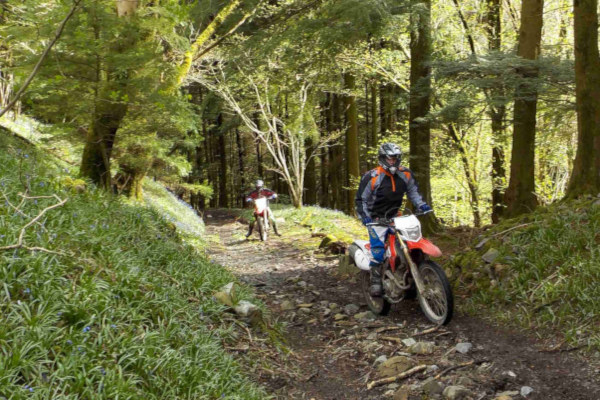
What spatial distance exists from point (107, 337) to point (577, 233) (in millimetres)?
5692

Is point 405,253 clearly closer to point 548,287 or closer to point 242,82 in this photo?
point 548,287

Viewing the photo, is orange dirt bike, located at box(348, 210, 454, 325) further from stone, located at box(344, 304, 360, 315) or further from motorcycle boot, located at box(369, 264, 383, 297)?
stone, located at box(344, 304, 360, 315)

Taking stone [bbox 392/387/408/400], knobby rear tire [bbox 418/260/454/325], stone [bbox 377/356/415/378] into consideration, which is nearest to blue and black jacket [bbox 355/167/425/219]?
knobby rear tire [bbox 418/260/454/325]

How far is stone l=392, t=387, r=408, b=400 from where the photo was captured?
3.93 metres

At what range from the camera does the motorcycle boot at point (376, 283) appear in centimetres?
605

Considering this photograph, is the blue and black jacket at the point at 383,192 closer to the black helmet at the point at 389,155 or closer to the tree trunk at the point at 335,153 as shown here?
the black helmet at the point at 389,155

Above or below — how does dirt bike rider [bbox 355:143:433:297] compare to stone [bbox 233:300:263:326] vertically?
above

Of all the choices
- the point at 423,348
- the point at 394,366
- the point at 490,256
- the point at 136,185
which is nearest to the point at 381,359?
the point at 394,366

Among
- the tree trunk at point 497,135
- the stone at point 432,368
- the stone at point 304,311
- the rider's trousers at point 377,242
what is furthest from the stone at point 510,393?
the tree trunk at point 497,135

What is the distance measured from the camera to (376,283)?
6117 mm

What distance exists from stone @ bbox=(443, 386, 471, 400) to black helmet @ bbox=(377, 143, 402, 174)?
9.21 ft

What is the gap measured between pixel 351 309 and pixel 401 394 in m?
2.77

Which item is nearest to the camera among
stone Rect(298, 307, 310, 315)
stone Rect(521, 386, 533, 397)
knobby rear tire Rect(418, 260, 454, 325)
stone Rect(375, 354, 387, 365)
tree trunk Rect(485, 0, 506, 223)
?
stone Rect(521, 386, 533, 397)

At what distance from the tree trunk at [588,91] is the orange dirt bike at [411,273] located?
326cm
